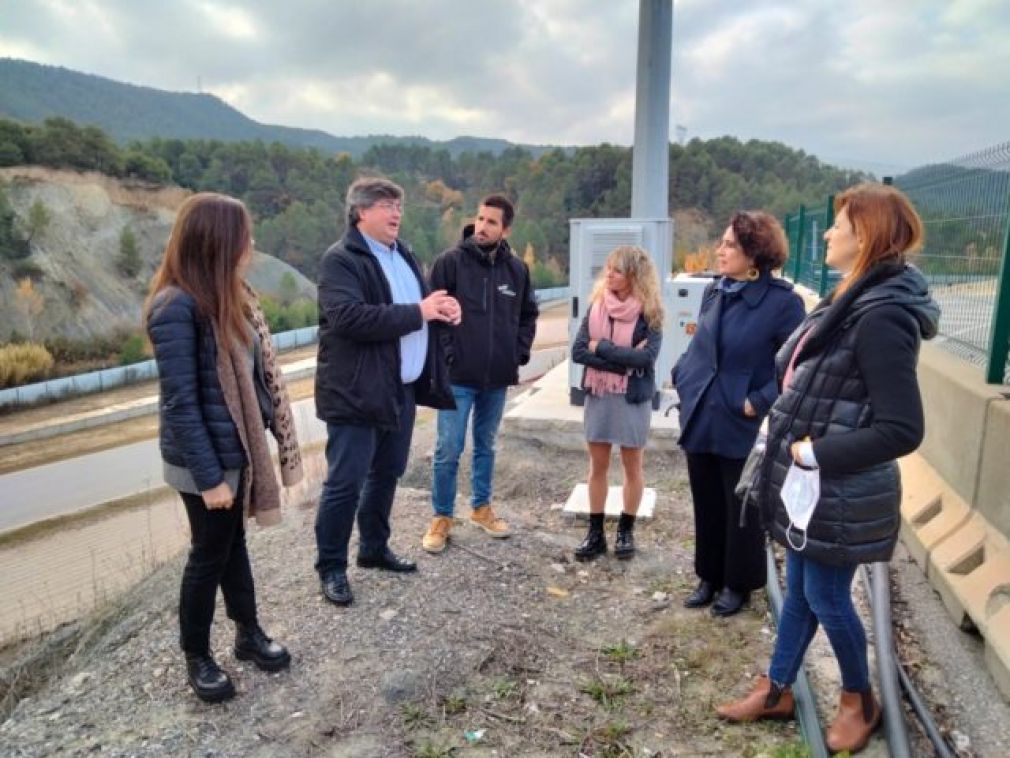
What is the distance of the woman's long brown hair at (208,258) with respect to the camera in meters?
2.53

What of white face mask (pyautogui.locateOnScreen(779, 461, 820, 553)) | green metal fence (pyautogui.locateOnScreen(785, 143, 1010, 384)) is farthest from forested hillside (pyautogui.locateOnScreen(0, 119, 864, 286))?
white face mask (pyautogui.locateOnScreen(779, 461, 820, 553))

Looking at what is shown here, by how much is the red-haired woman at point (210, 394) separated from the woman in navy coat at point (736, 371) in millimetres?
1838

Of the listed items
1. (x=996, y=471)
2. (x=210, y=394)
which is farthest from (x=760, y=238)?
(x=210, y=394)

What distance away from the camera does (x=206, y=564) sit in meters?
2.68

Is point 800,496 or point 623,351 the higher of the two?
point 623,351

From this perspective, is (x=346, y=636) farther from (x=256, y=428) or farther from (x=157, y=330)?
(x=157, y=330)

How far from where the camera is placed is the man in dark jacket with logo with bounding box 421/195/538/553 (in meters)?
4.05

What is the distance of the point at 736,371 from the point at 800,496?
1.04 meters

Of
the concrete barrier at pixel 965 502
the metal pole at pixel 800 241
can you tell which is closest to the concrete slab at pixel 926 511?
the concrete barrier at pixel 965 502

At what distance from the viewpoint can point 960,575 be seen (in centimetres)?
326

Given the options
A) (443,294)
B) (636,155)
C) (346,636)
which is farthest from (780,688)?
(636,155)

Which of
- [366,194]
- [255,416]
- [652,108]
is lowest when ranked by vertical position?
[255,416]

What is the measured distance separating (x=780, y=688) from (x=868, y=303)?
1421 mm

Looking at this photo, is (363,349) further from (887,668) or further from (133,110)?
(133,110)
